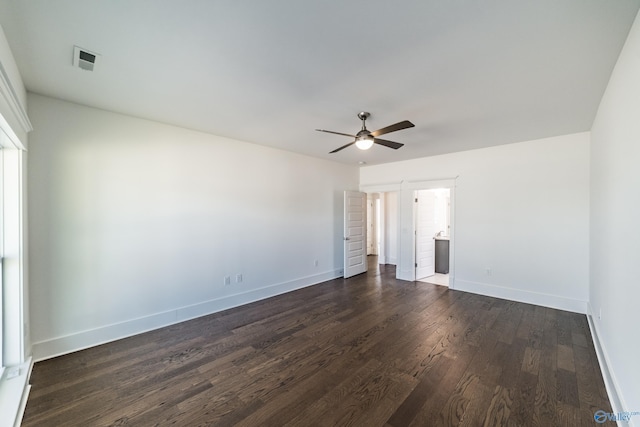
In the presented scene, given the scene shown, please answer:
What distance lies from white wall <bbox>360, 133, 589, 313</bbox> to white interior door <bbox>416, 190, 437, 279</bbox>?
824mm

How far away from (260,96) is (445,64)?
1763 mm

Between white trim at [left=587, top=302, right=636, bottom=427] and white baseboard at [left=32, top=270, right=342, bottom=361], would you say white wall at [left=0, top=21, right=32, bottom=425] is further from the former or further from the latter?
white trim at [left=587, top=302, right=636, bottom=427]

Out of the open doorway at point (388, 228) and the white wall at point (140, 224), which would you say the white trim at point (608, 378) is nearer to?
the white wall at point (140, 224)

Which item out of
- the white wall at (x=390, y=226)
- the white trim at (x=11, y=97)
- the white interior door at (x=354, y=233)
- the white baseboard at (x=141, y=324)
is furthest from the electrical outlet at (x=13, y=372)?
the white wall at (x=390, y=226)

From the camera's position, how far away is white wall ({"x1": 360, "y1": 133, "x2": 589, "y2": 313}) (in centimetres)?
394

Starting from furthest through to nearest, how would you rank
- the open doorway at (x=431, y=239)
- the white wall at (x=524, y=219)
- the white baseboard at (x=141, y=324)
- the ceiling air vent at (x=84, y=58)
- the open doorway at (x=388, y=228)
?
the open doorway at (x=388, y=228), the open doorway at (x=431, y=239), the white wall at (x=524, y=219), the white baseboard at (x=141, y=324), the ceiling air vent at (x=84, y=58)

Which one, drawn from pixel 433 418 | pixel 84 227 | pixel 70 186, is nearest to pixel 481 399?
pixel 433 418

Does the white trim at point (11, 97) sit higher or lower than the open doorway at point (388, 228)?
higher

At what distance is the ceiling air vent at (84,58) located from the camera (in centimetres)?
194

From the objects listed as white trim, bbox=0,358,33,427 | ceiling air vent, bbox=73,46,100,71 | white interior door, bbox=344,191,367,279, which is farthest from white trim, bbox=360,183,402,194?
white trim, bbox=0,358,33,427

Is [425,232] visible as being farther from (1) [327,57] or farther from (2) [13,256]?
(2) [13,256]

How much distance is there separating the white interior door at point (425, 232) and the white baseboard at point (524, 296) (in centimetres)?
97

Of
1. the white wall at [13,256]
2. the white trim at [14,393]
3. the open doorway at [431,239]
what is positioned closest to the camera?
the white trim at [14,393]

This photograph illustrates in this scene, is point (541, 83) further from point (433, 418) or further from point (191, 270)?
point (191, 270)
